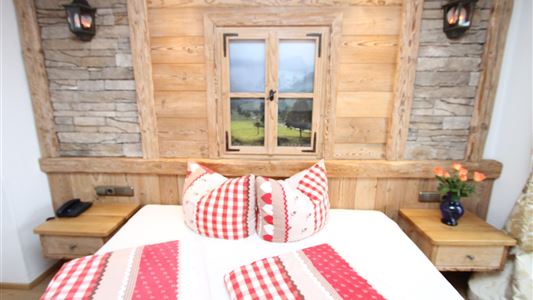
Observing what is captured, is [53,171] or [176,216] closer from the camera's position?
[176,216]

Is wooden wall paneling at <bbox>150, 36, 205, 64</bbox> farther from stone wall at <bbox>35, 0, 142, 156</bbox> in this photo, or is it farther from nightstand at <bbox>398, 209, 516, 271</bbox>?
nightstand at <bbox>398, 209, 516, 271</bbox>

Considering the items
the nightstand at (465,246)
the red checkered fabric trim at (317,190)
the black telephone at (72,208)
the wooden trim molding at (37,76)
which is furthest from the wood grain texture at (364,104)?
the wooden trim molding at (37,76)

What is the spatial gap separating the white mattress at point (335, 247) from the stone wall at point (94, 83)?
60cm

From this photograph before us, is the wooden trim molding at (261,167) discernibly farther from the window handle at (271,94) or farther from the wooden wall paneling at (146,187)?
the window handle at (271,94)

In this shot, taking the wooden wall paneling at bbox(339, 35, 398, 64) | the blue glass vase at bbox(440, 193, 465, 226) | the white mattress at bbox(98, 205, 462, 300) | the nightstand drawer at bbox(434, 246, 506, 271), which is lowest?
the nightstand drawer at bbox(434, 246, 506, 271)

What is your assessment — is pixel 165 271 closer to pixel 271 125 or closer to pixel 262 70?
pixel 271 125

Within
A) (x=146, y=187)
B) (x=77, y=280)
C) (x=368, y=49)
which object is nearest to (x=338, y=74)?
(x=368, y=49)

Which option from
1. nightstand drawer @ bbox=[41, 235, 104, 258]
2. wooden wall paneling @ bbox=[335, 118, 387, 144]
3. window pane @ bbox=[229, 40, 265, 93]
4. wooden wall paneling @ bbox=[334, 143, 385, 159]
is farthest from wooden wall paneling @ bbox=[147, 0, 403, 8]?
nightstand drawer @ bbox=[41, 235, 104, 258]

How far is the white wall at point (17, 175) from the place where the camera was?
1712 millimetres

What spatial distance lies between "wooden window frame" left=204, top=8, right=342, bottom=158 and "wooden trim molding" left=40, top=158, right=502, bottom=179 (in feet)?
0.26

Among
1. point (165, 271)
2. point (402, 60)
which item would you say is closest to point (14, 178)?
point (165, 271)

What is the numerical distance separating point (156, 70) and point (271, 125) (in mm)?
863

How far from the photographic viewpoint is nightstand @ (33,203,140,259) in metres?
1.65

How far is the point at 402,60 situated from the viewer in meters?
1.74
